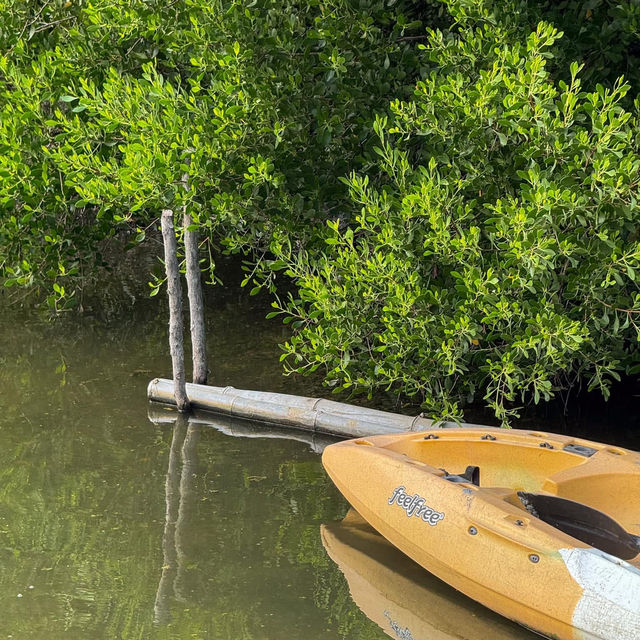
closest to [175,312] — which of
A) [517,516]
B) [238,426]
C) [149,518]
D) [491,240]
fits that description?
[238,426]

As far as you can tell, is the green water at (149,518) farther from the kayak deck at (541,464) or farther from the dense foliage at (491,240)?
the dense foliage at (491,240)

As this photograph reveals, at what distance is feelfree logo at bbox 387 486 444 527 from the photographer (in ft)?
21.6

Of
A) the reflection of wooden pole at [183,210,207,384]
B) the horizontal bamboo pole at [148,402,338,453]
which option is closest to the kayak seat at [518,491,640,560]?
the horizontal bamboo pole at [148,402,338,453]

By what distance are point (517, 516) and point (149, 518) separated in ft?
9.98

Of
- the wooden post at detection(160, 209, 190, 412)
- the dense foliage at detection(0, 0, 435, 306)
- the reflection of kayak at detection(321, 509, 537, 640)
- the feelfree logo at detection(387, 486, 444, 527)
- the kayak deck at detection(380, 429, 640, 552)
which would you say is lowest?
the reflection of kayak at detection(321, 509, 537, 640)

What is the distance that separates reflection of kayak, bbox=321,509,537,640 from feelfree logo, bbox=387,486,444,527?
1.63ft

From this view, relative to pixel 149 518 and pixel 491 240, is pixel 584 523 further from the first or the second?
pixel 149 518

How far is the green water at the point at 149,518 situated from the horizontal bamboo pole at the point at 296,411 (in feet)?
0.95

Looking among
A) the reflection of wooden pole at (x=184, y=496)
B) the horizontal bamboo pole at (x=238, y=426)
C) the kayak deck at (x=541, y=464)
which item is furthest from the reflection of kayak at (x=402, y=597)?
the horizontal bamboo pole at (x=238, y=426)

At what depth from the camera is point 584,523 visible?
652 cm

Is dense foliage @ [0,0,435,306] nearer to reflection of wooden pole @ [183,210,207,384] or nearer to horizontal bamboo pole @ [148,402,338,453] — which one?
reflection of wooden pole @ [183,210,207,384]

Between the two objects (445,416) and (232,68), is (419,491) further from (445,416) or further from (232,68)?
(232,68)

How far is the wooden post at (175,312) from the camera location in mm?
10125

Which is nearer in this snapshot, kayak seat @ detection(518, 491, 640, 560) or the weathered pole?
kayak seat @ detection(518, 491, 640, 560)
